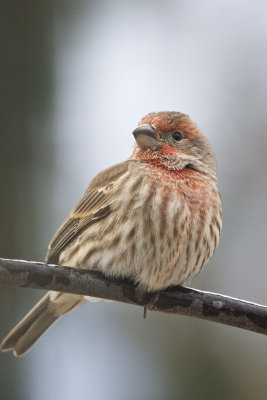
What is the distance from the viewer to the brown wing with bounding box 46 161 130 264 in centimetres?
373

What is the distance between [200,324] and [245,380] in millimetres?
536

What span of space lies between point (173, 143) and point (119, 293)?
0.97 m

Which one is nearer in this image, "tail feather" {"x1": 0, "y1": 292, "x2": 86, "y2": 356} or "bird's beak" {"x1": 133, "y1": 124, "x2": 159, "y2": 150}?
"bird's beak" {"x1": 133, "y1": 124, "x2": 159, "y2": 150}

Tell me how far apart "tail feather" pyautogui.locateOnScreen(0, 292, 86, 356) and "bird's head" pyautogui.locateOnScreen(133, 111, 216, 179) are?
787mm

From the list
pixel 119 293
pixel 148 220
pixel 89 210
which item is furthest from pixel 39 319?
pixel 119 293

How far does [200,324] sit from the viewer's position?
16.1 ft

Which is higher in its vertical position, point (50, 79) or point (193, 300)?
point (50, 79)

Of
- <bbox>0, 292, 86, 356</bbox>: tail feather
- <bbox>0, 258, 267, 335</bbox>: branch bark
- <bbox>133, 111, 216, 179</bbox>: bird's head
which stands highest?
<bbox>133, 111, 216, 179</bbox>: bird's head

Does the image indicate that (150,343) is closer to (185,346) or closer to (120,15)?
(185,346)

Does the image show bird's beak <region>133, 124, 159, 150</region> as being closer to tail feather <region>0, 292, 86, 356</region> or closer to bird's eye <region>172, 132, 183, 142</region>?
bird's eye <region>172, 132, 183, 142</region>

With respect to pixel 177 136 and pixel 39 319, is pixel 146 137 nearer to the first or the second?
pixel 177 136

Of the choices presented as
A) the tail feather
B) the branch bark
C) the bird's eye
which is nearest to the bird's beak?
the bird's eye

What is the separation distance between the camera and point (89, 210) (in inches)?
150

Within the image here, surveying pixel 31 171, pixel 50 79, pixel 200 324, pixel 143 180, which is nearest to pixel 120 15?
pixel 50 79
